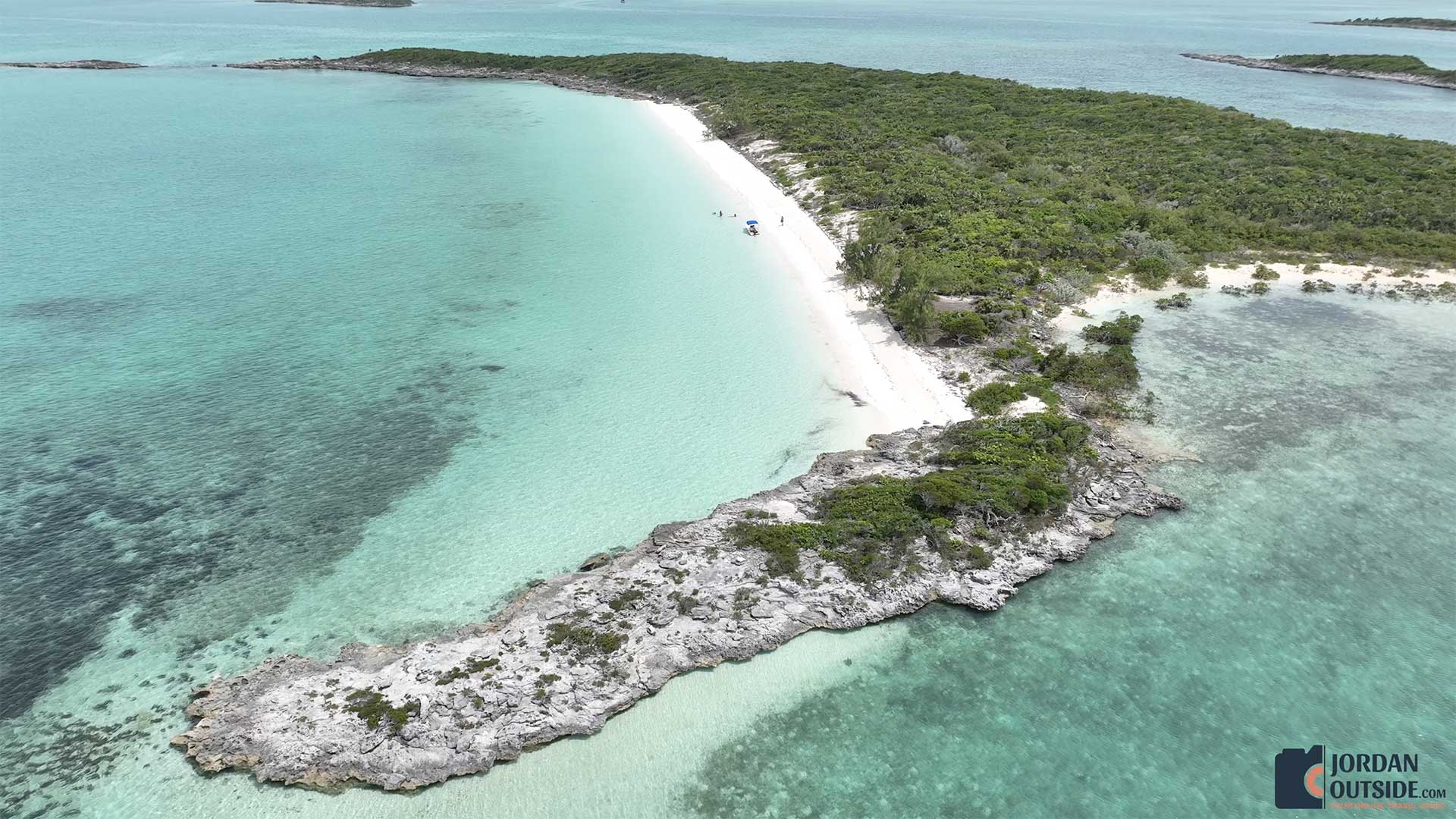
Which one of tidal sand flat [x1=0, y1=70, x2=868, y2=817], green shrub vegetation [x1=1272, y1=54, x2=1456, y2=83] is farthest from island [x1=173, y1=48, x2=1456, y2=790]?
green shrub vegetation [x1=1272, y1=54, x2=1456, y2=83]

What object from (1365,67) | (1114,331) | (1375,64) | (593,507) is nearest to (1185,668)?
(593,507)

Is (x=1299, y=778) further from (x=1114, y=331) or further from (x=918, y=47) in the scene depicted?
(x=918, y=47)

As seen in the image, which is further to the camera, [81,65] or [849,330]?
[81,65]

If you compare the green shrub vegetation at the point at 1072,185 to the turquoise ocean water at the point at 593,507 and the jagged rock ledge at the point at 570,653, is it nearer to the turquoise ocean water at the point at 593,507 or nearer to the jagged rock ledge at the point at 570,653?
A: the turquoise ocean water at the point at 593,507

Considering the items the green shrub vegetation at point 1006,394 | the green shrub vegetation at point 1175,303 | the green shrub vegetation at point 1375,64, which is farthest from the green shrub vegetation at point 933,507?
the green shrub vegetation at point 1375,64

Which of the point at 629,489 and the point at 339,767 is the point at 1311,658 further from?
the point at 339,767
